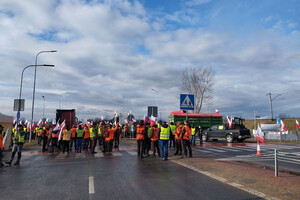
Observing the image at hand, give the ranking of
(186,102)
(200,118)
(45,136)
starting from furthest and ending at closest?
(200,118), (45,136), (186,102)

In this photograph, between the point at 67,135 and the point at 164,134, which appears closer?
the point at 164,134

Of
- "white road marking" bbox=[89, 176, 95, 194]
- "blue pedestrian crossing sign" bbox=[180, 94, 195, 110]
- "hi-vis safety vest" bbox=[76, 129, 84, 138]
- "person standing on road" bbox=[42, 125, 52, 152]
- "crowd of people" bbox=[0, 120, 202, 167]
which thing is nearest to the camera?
"white road marking" bbox=[89, 176, 95, 194]

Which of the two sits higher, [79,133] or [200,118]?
[200,118]

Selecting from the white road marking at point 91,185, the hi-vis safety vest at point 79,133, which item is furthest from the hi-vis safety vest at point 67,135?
the white road marking at point 91,185

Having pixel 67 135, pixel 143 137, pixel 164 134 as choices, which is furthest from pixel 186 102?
pixel 67 135

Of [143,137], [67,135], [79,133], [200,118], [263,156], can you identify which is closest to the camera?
[143,137]

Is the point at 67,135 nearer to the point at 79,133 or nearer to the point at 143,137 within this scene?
the point at 79,133

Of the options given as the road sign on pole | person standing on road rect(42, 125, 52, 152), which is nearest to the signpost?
person standing on road rect(42, 125, 52, 152)

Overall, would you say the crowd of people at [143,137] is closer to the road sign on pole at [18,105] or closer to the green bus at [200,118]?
the road sign on pole at [18,105]

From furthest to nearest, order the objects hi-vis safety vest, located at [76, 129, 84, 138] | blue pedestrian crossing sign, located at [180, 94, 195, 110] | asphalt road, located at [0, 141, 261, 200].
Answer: hi-vis safety vest, located at [76, 129, 84, 138], blue pedestrian crossing sign, located at [180, 94, 195, 110], asphalt road, located at [0, 141, 261, 200]

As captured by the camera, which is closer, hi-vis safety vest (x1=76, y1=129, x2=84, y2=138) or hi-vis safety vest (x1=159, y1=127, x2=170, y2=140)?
hi-vis safety vest (x1=159, y1=127, x2=170, y2=140)

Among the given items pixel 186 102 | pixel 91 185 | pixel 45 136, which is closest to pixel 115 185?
pixel 91 185

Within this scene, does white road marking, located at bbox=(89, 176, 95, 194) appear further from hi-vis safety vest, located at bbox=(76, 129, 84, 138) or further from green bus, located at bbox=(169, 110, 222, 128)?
green bus, located at bbox=(169, 110, 222, 128)

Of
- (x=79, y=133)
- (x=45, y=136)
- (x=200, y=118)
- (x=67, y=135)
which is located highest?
(x=200, y=118)
